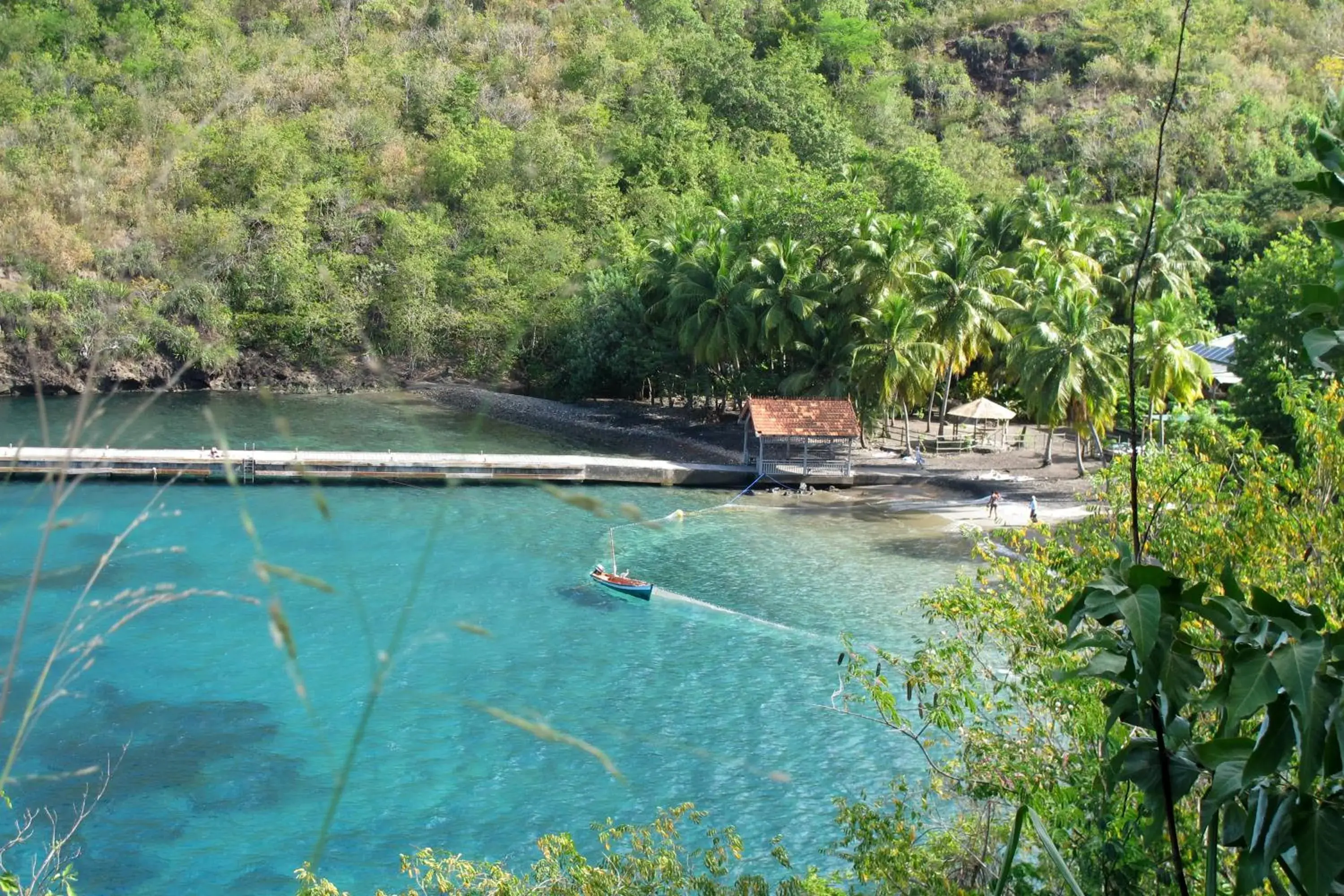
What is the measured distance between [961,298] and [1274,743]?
32.3 meters

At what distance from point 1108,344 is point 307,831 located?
78.2 ft

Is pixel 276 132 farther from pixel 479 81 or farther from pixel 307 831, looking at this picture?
pixel 307 831

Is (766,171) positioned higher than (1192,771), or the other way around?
(766,171)

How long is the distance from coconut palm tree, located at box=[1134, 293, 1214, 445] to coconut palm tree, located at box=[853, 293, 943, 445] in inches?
225

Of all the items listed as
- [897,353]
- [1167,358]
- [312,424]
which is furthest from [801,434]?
[312,424]

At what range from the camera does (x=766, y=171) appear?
160ft

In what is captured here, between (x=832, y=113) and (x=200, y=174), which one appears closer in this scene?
(x=200, y=174)

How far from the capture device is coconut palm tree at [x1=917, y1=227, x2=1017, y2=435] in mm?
34062

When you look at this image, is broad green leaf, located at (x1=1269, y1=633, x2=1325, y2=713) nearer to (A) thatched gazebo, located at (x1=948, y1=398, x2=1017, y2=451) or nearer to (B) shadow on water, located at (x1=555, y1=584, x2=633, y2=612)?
(B) shadow on water, located at (x1=555, y1=584, x2=633, y2=612)

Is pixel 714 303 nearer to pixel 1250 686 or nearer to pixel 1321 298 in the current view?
pixel 1321 298

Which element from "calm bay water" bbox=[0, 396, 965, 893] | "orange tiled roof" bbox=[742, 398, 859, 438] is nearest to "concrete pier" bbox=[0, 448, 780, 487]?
"calm bay water" bbox=[0, 396, 965, 893]

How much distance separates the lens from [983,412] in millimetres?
34562

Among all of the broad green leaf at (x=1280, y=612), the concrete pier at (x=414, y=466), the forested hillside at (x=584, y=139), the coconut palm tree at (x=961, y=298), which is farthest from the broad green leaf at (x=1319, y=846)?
the coconut palm tree at (x=961, y=298)

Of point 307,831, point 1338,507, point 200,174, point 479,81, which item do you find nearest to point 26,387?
point 200,174
